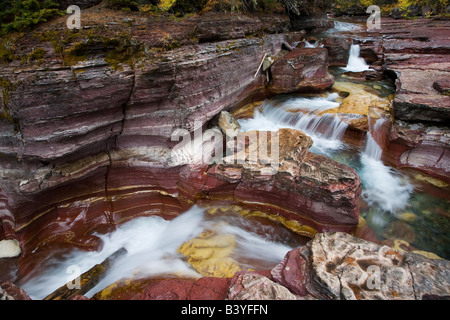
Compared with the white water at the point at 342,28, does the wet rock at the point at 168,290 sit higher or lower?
lower

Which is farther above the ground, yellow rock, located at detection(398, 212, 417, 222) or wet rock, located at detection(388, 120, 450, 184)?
wet rock, located at detection(388, 120, 450, 184)

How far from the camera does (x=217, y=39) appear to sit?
6.94m

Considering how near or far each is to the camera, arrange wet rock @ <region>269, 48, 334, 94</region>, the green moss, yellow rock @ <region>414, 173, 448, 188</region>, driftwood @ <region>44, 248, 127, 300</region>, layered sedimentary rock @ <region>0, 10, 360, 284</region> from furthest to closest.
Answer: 1. wet rock @ <region>269, 48, 334, 94</region>
2. yellow rock @ <region>414, 173, 448, 188</region>
3. layered sedimentary rock @ <region>0, 10, 360, 284</region>
4. the green moss
5. driftwood @ <region>44, 248, 127, 300</region>

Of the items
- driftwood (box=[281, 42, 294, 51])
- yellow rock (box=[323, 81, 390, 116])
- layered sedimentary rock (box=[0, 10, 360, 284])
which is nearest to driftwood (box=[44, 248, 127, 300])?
layered sedimentary rock (box=[0, 10, 360, 284])

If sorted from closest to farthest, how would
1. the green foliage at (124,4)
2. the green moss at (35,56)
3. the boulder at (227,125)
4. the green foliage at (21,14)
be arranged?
the green moss at (35,56) < the green foliage at (21,14) < the green foliage at (124,4) < the boulder at (227,125)

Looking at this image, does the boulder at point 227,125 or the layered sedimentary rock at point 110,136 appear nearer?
the layered sedimentary rock at point 110,136

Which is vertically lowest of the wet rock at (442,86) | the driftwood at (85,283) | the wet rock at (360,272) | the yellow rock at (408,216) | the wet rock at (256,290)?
the driftwood at (85,283)

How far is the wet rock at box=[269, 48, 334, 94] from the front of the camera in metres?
9.13

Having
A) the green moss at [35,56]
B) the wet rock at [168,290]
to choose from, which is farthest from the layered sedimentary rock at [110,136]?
the wet rock at [168,290]

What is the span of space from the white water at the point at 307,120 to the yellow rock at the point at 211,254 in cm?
392

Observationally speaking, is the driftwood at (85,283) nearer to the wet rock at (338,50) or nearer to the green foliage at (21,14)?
the green foliage at (21,14)

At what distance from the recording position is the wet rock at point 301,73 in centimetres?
913

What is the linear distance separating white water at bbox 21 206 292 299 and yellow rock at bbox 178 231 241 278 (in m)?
0.13

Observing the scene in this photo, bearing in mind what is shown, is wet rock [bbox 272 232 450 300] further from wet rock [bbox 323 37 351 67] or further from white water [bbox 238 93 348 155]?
wet rock [bbox 323 37 351 67]
